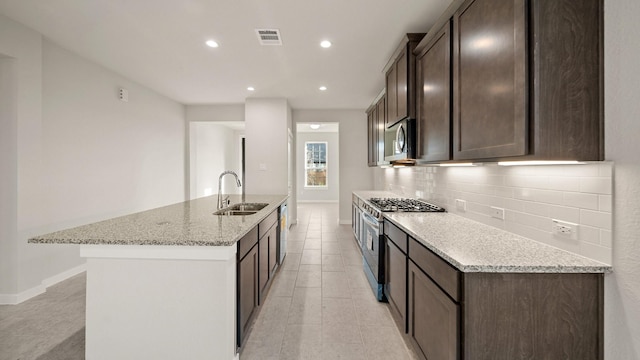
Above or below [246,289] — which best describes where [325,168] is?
above

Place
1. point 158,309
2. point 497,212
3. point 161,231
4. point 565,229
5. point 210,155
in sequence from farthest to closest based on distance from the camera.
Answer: point 210,155 → point 497,212 → point 161,231 → point 158,309 → point 565,229

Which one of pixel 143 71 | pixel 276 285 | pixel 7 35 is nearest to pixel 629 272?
pixel 276 285

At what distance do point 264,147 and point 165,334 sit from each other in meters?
4.06

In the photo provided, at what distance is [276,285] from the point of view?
3010 mm

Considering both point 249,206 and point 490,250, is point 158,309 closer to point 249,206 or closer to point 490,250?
point 249,206

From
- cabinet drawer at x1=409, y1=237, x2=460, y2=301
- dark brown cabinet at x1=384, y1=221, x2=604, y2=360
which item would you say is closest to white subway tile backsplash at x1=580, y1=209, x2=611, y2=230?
dark brown cabinet at x1=384, y1=221, x2=604, y2=360

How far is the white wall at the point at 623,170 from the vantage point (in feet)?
3.54

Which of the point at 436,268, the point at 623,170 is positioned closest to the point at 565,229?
the point at 623,170

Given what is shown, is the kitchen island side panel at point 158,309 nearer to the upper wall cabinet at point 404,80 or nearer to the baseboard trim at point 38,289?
the baseboard trim at point 38,289

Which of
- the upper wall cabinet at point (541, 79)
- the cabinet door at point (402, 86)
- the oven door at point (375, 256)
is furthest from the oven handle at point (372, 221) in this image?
the upper wall cabinet at point (541, 79)

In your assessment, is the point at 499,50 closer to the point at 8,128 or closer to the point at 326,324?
the point at 326,324

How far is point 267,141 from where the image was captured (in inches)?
210

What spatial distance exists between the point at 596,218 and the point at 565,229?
160mm

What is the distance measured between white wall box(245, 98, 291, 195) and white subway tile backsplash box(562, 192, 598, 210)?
4413 millimetres
